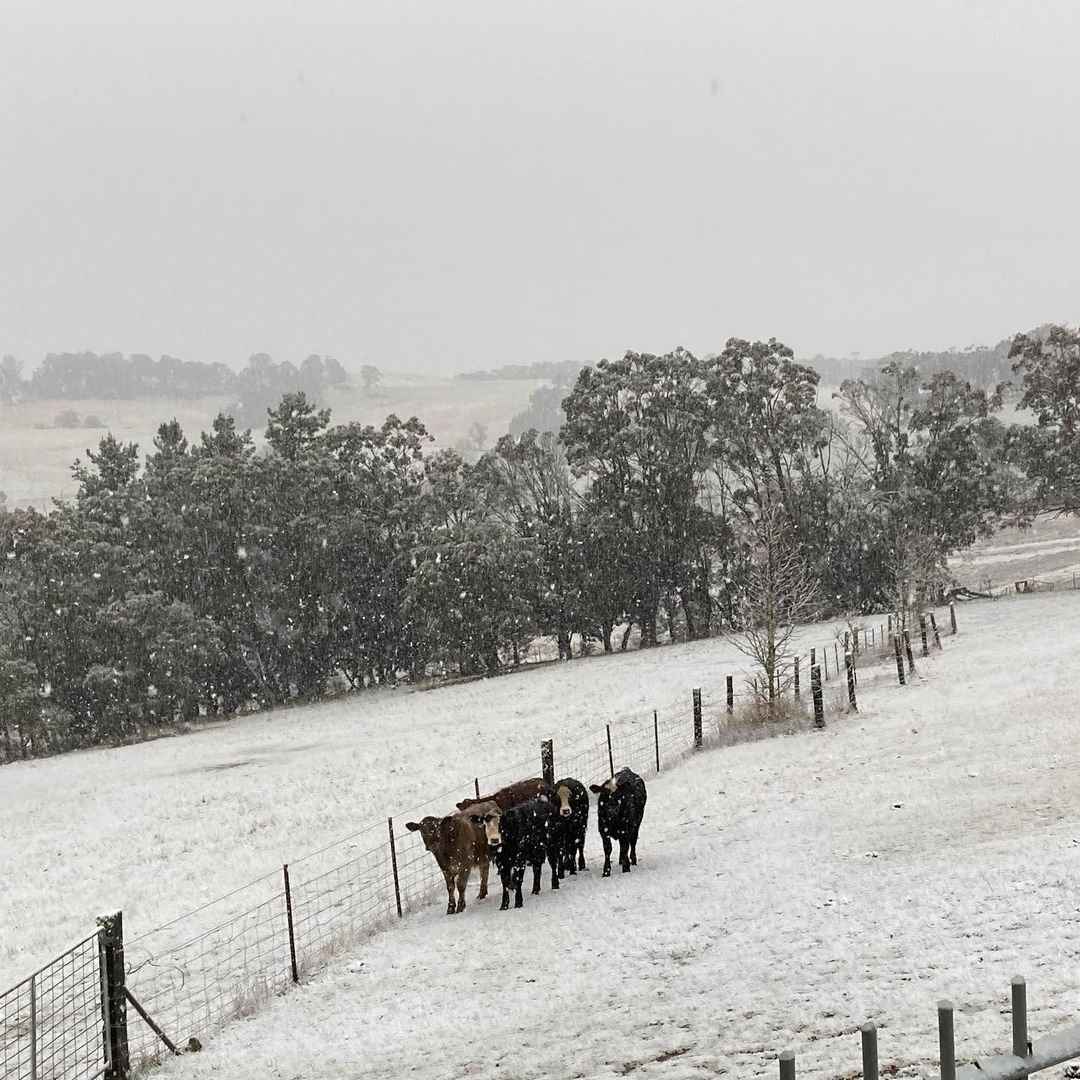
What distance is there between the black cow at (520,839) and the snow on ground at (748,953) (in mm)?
343

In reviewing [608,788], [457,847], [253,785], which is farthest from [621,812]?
[253,785]

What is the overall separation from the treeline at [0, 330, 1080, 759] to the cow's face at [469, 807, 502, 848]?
3603cm

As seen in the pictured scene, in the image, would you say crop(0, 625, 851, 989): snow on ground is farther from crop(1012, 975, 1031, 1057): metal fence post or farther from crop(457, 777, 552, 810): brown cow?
crop(1012, 975, 1031, 1057): metal fence post

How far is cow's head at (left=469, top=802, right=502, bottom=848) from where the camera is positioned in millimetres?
12000

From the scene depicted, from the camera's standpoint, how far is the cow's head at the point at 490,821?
12000 mm

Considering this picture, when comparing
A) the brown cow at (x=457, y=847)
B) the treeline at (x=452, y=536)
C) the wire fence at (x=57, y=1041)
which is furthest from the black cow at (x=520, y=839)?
the treeline at (x=452, y=536)

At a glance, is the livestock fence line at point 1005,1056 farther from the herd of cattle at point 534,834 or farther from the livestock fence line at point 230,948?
the herd of cattle at point 534,834

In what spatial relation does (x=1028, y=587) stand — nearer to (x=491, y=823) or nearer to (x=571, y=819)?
(x=571, y=819)

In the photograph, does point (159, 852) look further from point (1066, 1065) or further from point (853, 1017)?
point (1066, 1065)

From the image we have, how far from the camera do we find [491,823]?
12.1 meters

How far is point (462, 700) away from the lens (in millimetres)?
40688

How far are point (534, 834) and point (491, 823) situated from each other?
2.19ft

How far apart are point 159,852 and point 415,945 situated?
432 inches

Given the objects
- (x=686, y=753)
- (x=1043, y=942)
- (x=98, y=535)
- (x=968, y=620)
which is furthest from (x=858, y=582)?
(x=1043, y=942)
